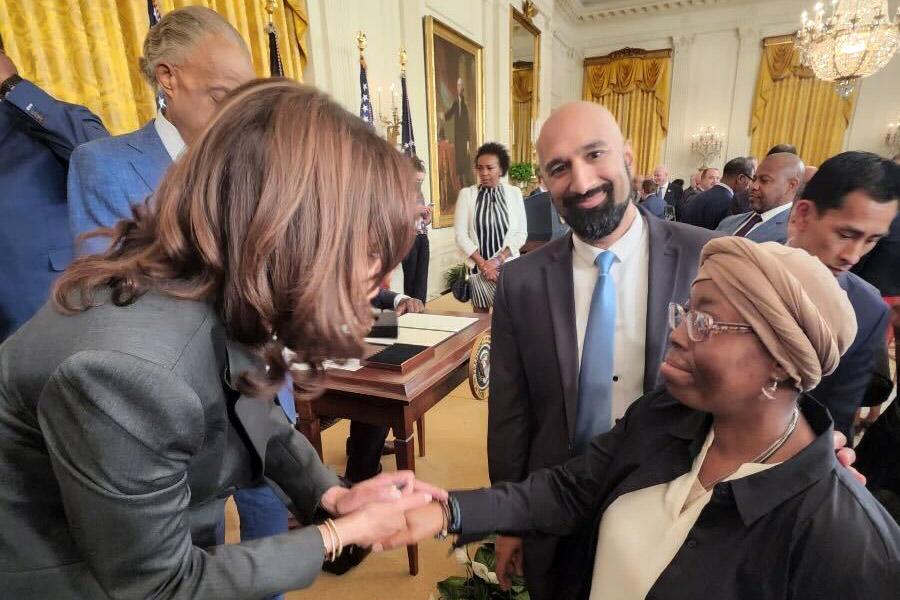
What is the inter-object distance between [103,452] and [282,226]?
1.34 ft

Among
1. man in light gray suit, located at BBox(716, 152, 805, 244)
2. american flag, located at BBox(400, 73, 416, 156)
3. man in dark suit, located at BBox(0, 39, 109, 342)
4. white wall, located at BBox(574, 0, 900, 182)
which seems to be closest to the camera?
man in dark suit, located at BBox(0, 39, 109, 342)

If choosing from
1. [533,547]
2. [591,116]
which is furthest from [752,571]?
[591,116]

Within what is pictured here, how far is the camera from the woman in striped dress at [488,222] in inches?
188

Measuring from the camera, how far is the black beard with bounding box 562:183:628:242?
153 centimetres

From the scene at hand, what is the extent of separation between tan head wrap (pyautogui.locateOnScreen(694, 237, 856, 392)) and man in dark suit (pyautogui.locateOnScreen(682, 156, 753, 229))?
4.85 m

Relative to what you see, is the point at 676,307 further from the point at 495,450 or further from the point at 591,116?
the point at 495,450

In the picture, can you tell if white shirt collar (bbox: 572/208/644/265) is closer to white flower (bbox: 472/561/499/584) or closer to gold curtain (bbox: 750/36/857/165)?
white flower (bbox: 472/561/499/584)

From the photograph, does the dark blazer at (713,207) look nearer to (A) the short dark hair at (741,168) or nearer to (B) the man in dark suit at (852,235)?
(A) the short dark hair at (741,168)

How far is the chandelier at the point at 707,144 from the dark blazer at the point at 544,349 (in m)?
12.1

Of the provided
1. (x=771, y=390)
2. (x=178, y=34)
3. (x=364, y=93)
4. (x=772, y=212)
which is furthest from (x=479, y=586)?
(x=364, y=93)

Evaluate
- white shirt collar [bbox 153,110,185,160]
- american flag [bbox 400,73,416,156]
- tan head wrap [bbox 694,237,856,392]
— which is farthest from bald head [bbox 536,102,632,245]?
american flag [bbox 400,73,416,156]

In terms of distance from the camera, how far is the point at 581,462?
1395mm

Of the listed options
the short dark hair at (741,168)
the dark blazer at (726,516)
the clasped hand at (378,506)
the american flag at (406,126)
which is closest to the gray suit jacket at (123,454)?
the clasped hand at (378,506)

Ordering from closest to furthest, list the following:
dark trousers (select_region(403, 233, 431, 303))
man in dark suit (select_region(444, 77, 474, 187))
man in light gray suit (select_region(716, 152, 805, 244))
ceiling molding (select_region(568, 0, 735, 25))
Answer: man in light gray suit (select_region(716, 152, 805, 244)) < dark trousers (select_region(403, 233, 431, 303)) < man in dark suit (select_region(444, 77, 474, 187)) < ceiling molding (select_region(568, 0, 735, 25))
